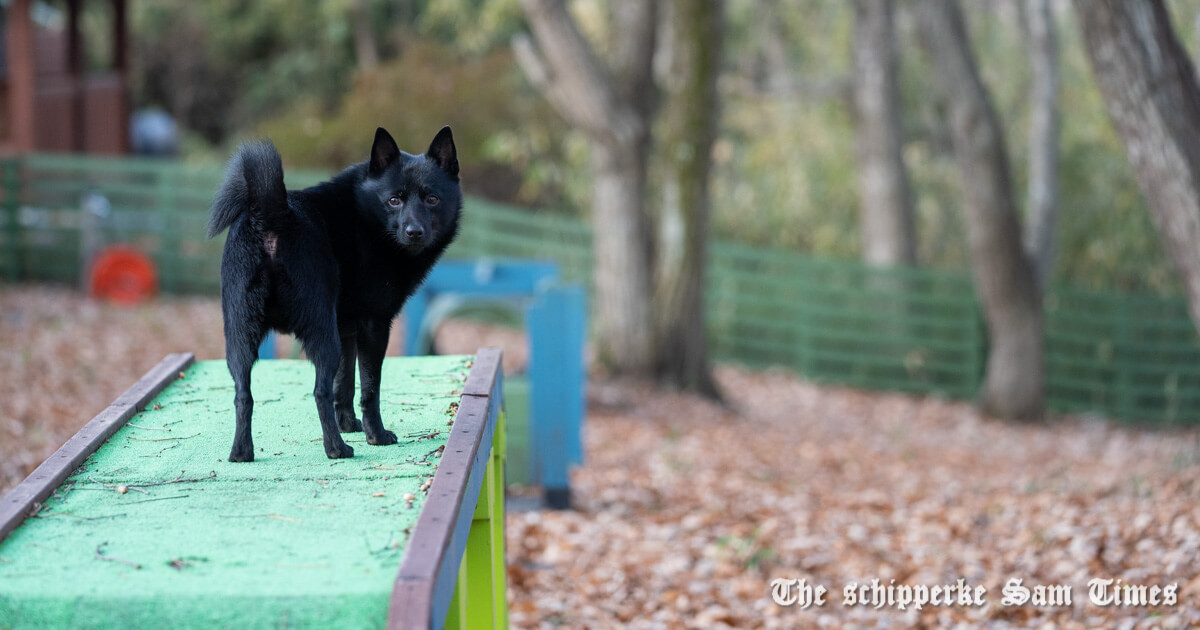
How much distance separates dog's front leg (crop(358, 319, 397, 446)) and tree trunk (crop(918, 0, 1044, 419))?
10138mm

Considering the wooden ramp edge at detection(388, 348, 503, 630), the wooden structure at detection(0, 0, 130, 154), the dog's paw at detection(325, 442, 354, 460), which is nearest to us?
the wooden ramp edge at detection(388, 348, 503, 630)

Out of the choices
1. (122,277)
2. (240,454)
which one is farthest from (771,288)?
(240,454)

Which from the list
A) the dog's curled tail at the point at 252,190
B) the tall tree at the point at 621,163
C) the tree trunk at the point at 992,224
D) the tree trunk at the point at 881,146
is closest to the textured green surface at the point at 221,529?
the dog's curled tail at the point at 252,190

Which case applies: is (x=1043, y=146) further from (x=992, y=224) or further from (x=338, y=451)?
(x=338, y=451)

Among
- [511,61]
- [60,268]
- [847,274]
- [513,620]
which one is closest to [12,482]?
[513,620]

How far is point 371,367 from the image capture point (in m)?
3.49

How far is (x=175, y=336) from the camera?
11.9 metres

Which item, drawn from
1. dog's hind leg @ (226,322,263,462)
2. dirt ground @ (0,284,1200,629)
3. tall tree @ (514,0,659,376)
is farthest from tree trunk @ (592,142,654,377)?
dog's hind leg @ (226,322,263,462)

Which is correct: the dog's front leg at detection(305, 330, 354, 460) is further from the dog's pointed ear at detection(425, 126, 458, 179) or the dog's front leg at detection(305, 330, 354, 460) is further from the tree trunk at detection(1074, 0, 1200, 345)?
the tree trunk at detection(1074, 0, 1200, 345)

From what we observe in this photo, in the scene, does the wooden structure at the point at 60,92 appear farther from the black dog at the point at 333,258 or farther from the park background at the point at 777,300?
the black dog at the point at 333,258

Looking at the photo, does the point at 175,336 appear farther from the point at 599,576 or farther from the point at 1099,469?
the point at 1099,469

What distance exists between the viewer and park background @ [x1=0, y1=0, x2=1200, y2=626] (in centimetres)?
615

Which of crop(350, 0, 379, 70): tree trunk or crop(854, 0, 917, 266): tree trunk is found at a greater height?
crop(350, 0, 379, 70): tree trunk

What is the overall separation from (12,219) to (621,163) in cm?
872
